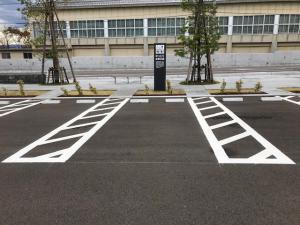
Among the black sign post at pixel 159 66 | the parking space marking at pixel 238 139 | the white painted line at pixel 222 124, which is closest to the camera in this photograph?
the parking space marking at pixel 238 139

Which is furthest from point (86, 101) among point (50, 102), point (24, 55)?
point (24, 55)

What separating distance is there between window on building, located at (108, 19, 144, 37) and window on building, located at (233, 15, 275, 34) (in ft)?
59.0

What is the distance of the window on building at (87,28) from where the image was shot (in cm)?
5481

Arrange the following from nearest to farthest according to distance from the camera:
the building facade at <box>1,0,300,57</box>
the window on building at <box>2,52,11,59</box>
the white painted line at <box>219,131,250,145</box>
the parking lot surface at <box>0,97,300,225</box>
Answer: the parking lot surface at <box>0,97,300,225</box> → the white painted line at <box>219,131,250,145</box> → the building facade at <box>1,0,300,57</box> → the window on building at <box>2,52,11,59</box>

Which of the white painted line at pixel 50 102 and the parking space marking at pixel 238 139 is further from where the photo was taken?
the white painted line at pixel 50 102

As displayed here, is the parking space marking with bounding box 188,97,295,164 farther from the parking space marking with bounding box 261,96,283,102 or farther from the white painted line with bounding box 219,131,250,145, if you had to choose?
the parking space marking with bounding box 261,96,283,102

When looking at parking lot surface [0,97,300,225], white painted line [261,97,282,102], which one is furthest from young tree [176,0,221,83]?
parking lot surface [0,97,300,225]

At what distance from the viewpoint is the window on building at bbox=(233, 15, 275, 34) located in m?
51.8

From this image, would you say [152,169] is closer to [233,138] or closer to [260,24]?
[233,138]

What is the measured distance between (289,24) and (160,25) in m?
24.2

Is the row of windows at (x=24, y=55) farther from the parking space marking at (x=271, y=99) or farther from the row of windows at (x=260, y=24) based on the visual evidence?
the parking space marking at (x=271, y=99)

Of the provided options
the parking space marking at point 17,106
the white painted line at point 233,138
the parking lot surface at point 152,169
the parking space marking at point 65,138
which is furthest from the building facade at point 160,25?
the white painted line at point 233,138

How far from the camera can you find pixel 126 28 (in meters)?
54.1

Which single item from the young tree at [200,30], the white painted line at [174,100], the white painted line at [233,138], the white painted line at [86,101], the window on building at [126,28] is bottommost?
the white painted line at [86,101]
